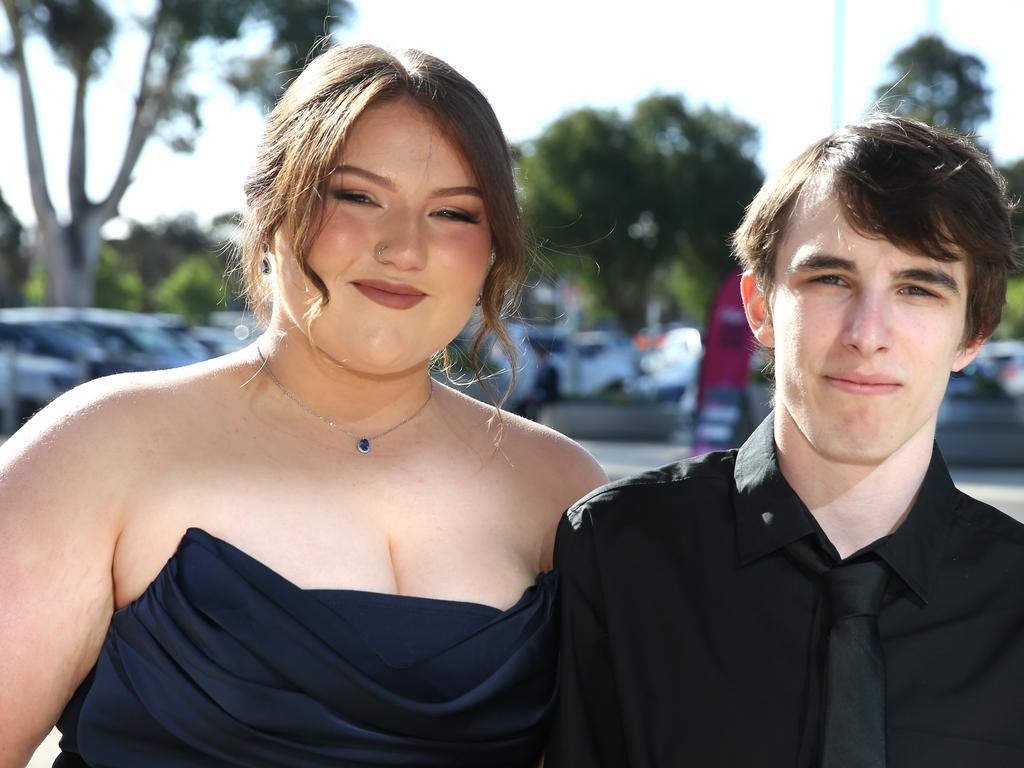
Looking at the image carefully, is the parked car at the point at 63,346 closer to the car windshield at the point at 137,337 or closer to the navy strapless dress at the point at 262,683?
A: the car windshield at the point at 137,337

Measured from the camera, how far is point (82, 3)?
2225 centimetres

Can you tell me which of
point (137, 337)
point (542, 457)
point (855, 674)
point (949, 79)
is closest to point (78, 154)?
point (137, 337)

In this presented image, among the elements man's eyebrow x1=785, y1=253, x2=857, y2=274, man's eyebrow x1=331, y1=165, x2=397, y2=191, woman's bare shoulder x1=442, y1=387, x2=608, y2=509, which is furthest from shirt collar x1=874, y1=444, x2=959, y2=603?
man's eyebrow x1=331, y1=165, x2=397, y2=191

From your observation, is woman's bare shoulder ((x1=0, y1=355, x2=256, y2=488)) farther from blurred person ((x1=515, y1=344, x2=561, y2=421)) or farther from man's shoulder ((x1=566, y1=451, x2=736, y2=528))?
blurred person ((x1=515, y1=344, x2=561, y2=421))

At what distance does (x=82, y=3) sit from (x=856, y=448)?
75.7 feet

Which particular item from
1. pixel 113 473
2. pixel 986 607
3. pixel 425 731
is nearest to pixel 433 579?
pixel 425 731

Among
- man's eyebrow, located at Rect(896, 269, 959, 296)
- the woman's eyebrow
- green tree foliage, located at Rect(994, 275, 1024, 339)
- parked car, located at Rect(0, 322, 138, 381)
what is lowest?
green tree foliage, located at Rect(994, 275, 1024, 339)

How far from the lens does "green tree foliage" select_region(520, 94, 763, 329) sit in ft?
117

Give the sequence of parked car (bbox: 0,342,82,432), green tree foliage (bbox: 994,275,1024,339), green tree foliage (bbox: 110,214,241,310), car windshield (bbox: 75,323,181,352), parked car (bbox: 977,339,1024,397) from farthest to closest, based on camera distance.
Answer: green tree foliage (bbox: 110,214,241,310) → green tree foliage (bbox: 994,275,1024,339) → parked car (bbox: 977,339,1024,397) → car windshield (bbox: 75,323,181,352) → parked car (bbox: 0,342,82,432)

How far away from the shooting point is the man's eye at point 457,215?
251cm

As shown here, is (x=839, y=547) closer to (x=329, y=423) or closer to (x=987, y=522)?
(x=987, y=522)

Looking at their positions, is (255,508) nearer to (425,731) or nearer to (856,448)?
(425,731)

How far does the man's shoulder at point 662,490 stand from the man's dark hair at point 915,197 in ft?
1.24

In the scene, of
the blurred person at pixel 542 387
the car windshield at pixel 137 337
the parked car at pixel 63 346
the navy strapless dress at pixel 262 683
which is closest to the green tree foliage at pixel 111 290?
the car windshield at pixel 137 337
